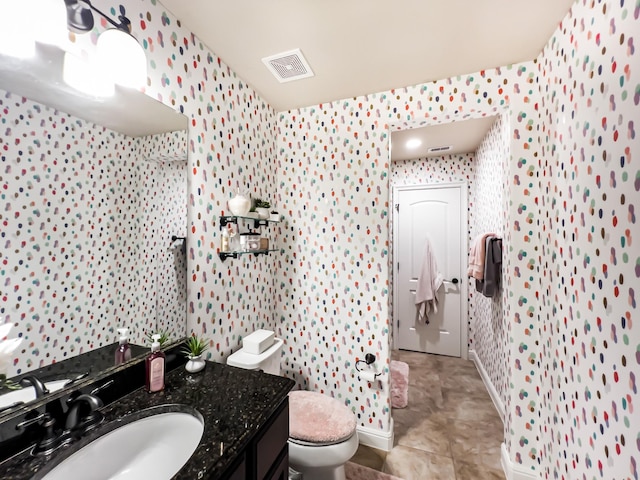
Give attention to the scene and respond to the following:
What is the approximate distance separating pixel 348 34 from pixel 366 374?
2.11m

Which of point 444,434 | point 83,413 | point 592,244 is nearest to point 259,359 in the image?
point 83,413

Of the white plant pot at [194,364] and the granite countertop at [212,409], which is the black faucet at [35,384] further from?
the white plant pot at [194,364]

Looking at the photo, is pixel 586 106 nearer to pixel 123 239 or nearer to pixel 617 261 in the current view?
pixel 617 261

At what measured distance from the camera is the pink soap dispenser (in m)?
1.13

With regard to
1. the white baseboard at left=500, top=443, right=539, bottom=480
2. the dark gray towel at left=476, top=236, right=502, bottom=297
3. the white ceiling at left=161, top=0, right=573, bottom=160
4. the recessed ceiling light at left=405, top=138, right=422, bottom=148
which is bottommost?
the white baseboard at left=500, top=443, right=539, bottom=480

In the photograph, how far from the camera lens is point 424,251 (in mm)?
3639

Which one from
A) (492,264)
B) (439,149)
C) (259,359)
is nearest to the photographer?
(259,359)

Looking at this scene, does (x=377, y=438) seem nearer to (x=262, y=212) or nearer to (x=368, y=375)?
(x=368, y=375)

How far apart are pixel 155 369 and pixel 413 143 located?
304 cm

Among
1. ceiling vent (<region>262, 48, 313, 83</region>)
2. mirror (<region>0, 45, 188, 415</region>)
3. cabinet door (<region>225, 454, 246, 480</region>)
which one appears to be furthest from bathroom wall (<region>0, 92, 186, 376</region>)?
ceiling vent (<region>262, 48, 313, 83</region>)

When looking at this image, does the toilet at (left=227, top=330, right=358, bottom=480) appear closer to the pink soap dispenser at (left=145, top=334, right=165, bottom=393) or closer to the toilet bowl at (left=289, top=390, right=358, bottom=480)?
the toilet bowl at (left=289, top=390, right=358, bottom=480)

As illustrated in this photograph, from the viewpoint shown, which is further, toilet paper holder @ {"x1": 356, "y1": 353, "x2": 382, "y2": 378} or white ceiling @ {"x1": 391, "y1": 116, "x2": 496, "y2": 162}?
white ceiling @ {"x1": 391, "y1": 116, "x2": 496, "y2": 162}

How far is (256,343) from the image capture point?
172 centimetres

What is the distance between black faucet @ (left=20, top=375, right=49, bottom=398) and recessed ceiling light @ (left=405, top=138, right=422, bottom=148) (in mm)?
3190
